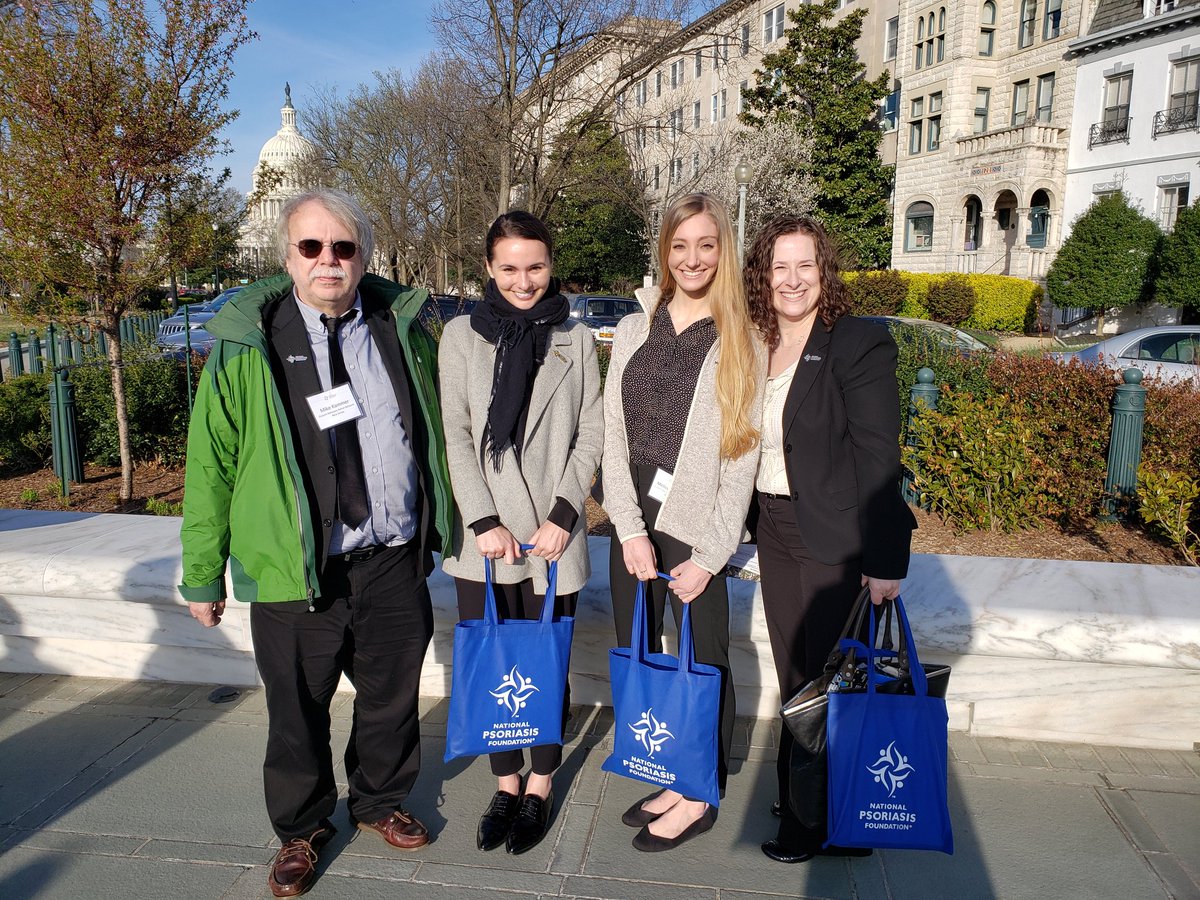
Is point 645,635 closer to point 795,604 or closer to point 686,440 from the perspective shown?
point 795,604

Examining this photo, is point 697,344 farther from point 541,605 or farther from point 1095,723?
point 1095,723

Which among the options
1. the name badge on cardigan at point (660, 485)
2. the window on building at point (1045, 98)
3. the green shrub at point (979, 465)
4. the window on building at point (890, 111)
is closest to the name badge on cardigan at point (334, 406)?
the name badge on cardigan at point (660, 485)

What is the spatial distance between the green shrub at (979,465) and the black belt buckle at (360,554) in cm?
439

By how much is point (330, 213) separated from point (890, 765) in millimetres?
2258

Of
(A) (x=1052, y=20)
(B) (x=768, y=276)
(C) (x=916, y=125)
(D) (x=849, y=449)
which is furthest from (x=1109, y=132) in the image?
(D) (x=849, y=449)

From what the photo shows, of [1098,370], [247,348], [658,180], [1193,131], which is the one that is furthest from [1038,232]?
[247,348]

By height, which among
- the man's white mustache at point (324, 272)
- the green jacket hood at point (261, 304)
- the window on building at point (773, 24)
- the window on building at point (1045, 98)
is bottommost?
the green jacket hood at point (261, 304)

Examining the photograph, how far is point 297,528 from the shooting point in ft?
8.16

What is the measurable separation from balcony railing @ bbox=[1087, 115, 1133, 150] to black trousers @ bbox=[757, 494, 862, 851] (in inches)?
1266

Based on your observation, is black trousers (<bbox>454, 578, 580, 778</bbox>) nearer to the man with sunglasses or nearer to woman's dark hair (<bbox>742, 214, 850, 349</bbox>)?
the man with sunglasses

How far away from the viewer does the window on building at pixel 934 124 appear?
3494 cm

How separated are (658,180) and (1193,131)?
1693 cm

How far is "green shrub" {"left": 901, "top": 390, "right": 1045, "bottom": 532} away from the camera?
18.4 feet

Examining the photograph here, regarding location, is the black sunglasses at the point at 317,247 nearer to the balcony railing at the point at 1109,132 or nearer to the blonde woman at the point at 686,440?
the blonde woman at the point at 686,440
